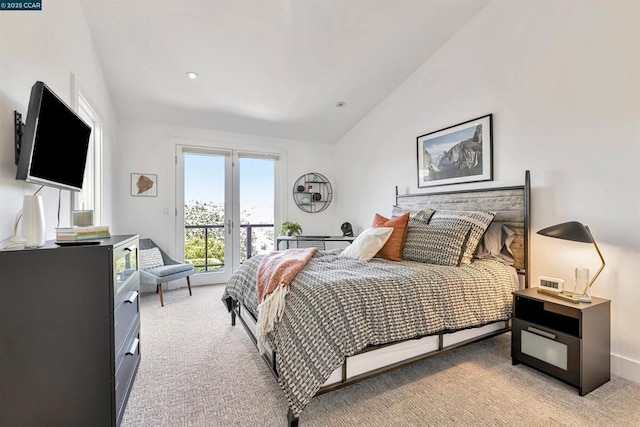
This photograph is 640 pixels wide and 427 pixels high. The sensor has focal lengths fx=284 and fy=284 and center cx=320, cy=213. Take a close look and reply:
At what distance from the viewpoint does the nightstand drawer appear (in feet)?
5.86

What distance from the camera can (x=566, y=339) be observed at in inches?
71.4

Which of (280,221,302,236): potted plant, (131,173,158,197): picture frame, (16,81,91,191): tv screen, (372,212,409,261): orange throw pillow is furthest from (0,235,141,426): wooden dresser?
(280,221,302,236): potted plant

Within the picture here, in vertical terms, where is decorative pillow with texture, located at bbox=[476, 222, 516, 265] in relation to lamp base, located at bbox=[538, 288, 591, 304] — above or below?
above

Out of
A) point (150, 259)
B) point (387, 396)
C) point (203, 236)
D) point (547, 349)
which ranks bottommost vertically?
point (387, 396)

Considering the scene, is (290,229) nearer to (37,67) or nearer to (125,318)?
(125,318)

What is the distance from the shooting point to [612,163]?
1.99m

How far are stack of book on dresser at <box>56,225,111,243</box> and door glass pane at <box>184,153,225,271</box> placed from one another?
2.78 m

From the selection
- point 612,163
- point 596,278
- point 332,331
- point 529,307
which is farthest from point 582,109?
point 332,331

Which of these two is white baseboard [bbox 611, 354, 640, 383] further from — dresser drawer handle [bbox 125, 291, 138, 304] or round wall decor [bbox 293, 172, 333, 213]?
round wall decor [bbox 293, 172, 333, 213]

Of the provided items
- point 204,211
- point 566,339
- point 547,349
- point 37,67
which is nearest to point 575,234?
point 566,339

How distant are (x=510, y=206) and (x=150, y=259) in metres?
4.20

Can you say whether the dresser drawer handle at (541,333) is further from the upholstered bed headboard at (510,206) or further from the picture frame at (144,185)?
the picture frame at (144,185)

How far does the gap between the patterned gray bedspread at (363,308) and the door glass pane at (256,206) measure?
2.51 m

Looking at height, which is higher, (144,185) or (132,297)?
(144,185)
